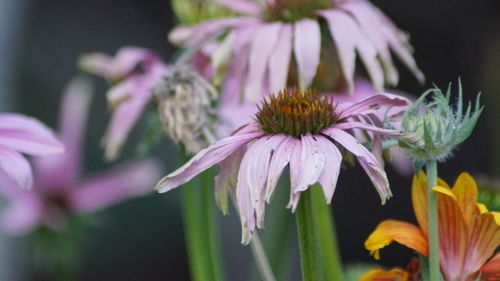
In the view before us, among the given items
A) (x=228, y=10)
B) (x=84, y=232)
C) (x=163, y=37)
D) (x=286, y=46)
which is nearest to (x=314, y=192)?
(x=286, y=46)

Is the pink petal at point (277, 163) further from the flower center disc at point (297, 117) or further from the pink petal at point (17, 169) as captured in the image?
the pink petal at point (17, 169)

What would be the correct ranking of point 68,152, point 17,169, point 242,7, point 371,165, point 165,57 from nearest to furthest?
point 371,165 < point 17,169 < point 242,7 < point 68,152 < point 165,57

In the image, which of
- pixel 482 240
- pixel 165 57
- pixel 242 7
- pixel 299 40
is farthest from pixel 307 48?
pixel 165 57

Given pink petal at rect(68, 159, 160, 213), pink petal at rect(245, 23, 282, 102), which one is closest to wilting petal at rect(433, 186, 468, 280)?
pink petal at rect(245, 23, 282, 102)

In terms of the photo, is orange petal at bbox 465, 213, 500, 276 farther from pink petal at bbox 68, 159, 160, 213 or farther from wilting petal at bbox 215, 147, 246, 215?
pink petal at bbox 68, 159, 160, 213

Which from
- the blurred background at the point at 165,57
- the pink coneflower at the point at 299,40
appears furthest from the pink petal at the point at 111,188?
the blurred background at the point at 165,57

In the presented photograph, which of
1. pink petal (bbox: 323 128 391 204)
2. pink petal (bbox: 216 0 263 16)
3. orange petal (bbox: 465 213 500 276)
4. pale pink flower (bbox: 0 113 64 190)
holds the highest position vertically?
pink petal (bbox: 216 0 263 16)

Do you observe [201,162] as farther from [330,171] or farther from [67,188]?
[67,188]
